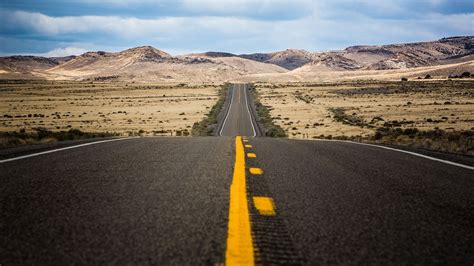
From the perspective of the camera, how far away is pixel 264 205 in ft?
13.5

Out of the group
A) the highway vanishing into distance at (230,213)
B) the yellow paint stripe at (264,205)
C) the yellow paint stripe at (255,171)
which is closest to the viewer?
the highway vanishing into distance at (230,213)

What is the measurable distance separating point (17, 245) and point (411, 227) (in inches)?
127

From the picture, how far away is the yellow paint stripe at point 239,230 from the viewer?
266 cm

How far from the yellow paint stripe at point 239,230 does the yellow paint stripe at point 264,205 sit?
0.37 ft

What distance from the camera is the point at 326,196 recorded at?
15.4 ft

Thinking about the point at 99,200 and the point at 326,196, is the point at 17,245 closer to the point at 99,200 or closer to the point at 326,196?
the point at 99,200

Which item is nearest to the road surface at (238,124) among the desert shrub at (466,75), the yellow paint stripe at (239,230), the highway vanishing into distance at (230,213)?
the highway vanishing into distance at (230,213)

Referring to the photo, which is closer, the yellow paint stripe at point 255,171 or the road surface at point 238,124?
the yellow paint stripe at point 255,171

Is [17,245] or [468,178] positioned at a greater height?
[17,245]

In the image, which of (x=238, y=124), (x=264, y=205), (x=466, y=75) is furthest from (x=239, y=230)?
(x=466, y=75)

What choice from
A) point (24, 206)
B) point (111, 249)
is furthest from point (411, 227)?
point (24, 206)

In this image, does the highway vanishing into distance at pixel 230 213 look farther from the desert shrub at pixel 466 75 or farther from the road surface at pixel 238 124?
the desert shrub at pixel 466 75

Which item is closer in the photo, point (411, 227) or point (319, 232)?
point (319, 232)

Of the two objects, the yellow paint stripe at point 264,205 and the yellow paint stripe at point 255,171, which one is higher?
the yellow paint stripe at point 264,205
